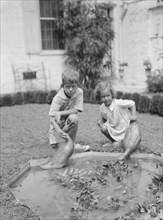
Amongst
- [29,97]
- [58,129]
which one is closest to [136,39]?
[29,97]

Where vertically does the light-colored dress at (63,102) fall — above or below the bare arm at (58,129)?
above

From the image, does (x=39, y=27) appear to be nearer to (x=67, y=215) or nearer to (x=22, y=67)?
(x=22, y=67)

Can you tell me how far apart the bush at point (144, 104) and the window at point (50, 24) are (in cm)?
495

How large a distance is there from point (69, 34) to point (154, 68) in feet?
12.0

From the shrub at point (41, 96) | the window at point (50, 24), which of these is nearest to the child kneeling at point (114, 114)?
the shrub at point (41, 96)

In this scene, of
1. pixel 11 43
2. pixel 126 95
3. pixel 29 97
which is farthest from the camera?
pixel 11 43

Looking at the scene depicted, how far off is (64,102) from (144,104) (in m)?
4.11

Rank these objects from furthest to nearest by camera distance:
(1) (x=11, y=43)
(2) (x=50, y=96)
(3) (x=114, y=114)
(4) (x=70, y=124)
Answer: (1) (x=11, y=43), (2) (x=50, y=96), (3) (x=114, y=114), (4) (x=70, y=124)

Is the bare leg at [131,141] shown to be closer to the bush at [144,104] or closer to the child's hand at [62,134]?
the child's hand at [62,134]

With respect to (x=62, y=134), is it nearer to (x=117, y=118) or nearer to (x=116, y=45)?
(x=117, y=118)

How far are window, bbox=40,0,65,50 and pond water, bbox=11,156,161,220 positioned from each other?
8.23m

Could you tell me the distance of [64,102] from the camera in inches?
162

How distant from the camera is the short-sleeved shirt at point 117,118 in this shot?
433cm

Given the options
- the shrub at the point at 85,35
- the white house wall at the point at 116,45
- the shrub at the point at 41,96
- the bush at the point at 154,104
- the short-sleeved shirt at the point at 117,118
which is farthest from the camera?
the shrub at the point at 85,35
